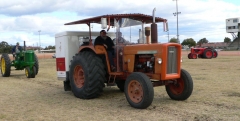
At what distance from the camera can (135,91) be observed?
6.29 meters

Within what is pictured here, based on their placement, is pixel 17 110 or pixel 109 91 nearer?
pixel 17 110

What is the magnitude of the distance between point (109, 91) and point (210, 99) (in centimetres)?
314

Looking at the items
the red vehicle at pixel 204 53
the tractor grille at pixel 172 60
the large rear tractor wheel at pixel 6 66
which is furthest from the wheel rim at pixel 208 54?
the tractor grille at pixel 172 60

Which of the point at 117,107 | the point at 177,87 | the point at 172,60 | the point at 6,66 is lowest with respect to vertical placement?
the point at 117,107

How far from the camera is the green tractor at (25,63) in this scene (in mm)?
13609

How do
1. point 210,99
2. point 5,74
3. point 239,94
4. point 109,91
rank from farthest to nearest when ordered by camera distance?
1. point 5,74
2. point 109,91
3. point 239,94
4. point 210,99

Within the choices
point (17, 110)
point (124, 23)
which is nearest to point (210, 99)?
point (124, 23)

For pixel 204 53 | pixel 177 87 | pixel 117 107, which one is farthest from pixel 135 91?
pixel 204 53

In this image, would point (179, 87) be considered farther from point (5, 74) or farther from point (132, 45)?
point (5, 74)

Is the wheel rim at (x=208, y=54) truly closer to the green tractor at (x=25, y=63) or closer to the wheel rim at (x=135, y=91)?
the green tractor at (x=25, y=63)

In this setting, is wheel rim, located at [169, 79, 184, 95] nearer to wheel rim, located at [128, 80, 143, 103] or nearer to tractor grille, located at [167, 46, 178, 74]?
tractor grille, located at [167, 46, 178, 74]

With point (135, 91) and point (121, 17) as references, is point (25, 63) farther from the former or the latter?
point (135, 91)

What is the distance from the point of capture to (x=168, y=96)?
25.1ft

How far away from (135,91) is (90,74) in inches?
55.3
